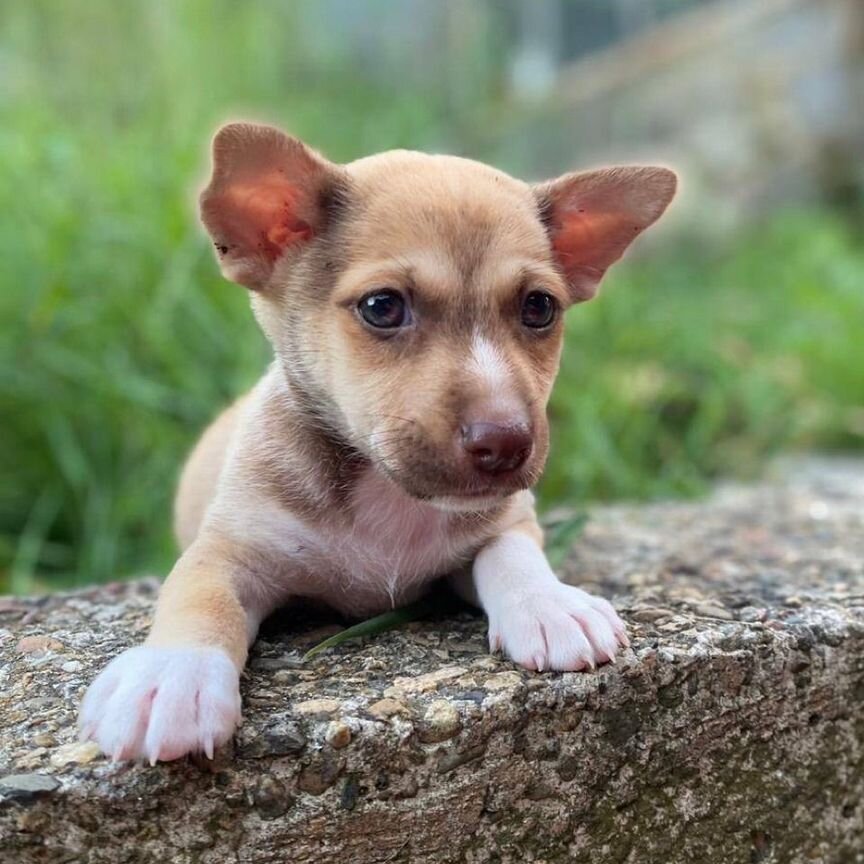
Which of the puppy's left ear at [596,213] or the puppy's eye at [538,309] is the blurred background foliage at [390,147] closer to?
the puppy's left ear at [596,213]

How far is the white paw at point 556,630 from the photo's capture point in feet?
7.35

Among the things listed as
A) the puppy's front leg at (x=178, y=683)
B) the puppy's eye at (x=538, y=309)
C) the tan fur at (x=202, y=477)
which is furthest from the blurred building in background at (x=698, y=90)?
the puppy's front leg at (x=178, y=683)

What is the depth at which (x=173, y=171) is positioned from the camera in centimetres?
582

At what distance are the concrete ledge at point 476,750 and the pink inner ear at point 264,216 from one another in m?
0.96

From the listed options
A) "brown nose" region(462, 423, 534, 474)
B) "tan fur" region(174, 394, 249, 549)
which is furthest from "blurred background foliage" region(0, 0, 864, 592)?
"brown nose" region(462, 423, 534, 474)

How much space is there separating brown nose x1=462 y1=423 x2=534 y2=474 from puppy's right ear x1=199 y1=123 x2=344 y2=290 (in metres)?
0.75

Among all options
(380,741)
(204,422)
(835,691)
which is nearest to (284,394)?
(380,741)

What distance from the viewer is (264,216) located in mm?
2541

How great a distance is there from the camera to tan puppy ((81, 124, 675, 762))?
2.18 metres

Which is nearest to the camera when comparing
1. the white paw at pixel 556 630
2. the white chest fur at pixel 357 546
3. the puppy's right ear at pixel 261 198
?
the white paw at pixel 556 630

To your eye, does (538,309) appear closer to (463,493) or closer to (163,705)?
(463,493)

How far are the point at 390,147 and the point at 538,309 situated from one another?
17.0 ft

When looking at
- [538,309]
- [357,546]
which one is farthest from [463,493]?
[538,309]

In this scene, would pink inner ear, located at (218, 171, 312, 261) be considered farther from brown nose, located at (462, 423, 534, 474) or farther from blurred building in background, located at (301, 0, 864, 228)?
blurred building in background, located at (301, 0, 864, 228)
